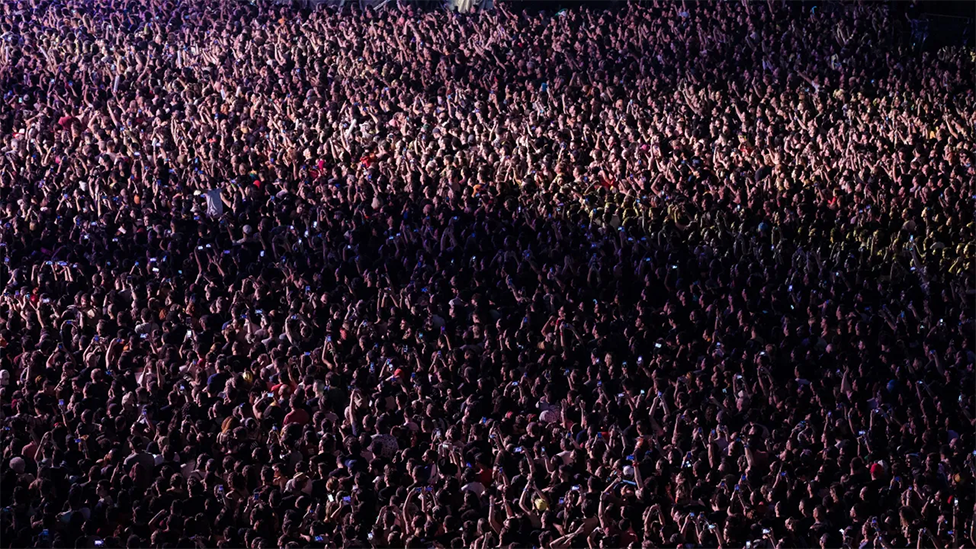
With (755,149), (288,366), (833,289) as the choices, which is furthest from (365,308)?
(755,149)

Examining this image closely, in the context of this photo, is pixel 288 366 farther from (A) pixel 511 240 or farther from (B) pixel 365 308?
(A) pixel 511 240

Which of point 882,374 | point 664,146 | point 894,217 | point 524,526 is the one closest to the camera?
point 524,526

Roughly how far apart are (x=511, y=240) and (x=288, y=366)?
280 centimetres

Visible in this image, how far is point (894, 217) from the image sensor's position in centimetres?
1245

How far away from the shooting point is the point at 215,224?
13.5 m

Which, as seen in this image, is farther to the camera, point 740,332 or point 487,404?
point 740,332

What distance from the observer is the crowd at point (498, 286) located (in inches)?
355

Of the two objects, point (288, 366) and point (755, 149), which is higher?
point (755, 149)

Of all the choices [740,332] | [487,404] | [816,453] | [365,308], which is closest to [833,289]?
[740,332]

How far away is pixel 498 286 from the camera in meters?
11.8

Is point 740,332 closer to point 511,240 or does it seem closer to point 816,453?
point 816,453

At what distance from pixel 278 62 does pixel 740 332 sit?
936cm

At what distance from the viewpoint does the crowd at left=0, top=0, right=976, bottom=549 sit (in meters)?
9.01

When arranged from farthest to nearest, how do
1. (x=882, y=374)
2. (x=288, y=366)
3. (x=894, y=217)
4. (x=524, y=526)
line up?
(x=894, y=217)
(x=288, y=366)
(x=882, y=374)
(x=524, y=526)
